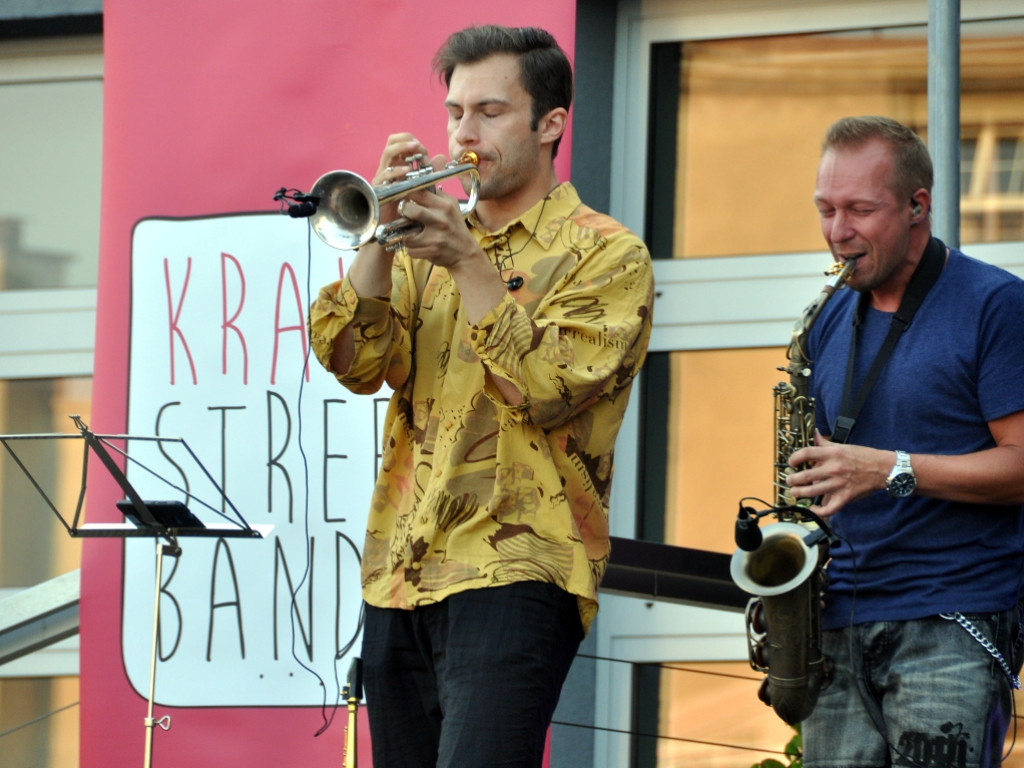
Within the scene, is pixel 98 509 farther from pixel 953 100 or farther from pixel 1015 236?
pixel 1015 236

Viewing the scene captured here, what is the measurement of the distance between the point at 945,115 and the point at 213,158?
7.15ft

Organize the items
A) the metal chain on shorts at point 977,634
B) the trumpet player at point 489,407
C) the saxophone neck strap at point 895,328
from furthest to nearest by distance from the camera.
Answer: the saxophone neck strap at point 895,328 < the metal chain on shorts at point 977,634 < the trumpet player at point 489,407

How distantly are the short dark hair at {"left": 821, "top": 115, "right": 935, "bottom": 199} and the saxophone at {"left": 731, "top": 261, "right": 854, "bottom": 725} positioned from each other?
Answer: 194 mm

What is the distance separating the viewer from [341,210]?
2.70 metres

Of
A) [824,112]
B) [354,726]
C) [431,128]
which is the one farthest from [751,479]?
[354,726]

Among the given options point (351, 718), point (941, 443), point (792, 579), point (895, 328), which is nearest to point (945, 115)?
point (895, 328)

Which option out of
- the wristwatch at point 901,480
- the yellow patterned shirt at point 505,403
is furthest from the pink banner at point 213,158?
the wristwatch at point 901,480

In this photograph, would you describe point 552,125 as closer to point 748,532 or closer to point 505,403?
point 505,403

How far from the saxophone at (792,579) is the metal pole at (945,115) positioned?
1.64 ft

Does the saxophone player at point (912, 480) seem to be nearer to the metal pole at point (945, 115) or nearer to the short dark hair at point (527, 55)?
the metal pole at point (945, 115)

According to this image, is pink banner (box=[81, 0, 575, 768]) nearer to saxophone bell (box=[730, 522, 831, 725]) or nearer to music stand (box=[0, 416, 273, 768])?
music stand (box=[0, 416, 273, 768])

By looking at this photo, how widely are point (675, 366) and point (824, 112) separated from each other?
102 centimetres

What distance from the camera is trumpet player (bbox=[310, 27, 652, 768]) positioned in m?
2.51

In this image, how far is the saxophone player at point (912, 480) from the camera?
2658mm
